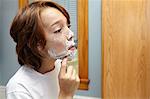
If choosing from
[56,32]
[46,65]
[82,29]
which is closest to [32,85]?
[46,65]

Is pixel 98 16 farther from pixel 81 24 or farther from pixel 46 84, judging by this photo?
pixel 46 84

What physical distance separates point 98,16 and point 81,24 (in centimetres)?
16

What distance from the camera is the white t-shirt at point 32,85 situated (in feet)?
3.11

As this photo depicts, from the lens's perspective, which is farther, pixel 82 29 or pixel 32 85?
pixel 82 29

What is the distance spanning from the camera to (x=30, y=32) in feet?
3.27

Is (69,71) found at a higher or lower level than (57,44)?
lower

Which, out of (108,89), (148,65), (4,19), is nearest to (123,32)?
(148,65)

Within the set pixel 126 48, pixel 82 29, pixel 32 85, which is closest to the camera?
pixel 32 85

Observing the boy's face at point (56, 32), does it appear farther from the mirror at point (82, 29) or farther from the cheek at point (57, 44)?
the mirror at point (82, 29)

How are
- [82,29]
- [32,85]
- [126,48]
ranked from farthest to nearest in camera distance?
[82,29] → [126,48] → [32,85]

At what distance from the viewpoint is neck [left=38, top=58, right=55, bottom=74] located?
1075 mm

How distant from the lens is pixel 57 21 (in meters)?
1.01

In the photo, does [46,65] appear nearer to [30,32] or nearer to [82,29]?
[30,32]

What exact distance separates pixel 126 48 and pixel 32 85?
3.52ft
